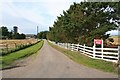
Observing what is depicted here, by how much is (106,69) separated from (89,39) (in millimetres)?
16963

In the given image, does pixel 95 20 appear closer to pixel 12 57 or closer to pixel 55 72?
pixel 12 57

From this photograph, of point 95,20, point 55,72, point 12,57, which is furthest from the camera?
point 95,20

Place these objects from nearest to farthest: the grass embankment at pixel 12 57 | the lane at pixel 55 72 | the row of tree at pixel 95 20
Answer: the lane at pixel 55 72, the grass embankment at pixel 12 57, the row of tree at pixel 95 20

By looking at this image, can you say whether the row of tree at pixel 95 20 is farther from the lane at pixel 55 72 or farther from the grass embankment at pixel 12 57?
the lane at pixel 55 72

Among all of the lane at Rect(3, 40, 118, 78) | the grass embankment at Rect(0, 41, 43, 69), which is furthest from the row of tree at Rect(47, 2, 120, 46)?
the lane at Rect(3, 40, 118, 78)

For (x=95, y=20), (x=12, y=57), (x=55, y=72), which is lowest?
(x=12, y=57)

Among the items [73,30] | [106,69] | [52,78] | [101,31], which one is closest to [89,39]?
[101,31]

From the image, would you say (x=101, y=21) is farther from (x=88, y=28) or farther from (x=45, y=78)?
(x=45, y=78)

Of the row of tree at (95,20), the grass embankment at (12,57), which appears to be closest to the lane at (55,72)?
the grass embankment at (12,57)

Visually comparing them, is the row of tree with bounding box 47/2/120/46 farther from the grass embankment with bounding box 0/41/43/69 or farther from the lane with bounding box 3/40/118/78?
the lane with bounding box 3/40/118/78

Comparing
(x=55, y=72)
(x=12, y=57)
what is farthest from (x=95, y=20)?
(x=55, y=72)

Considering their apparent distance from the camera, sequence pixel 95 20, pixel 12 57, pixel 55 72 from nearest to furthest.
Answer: pixel 55 72 < pixel 12 57 < pixel 95 20

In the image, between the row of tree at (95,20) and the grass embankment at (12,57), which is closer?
the grass embankment at (12,57)

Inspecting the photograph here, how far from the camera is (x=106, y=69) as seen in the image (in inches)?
538
